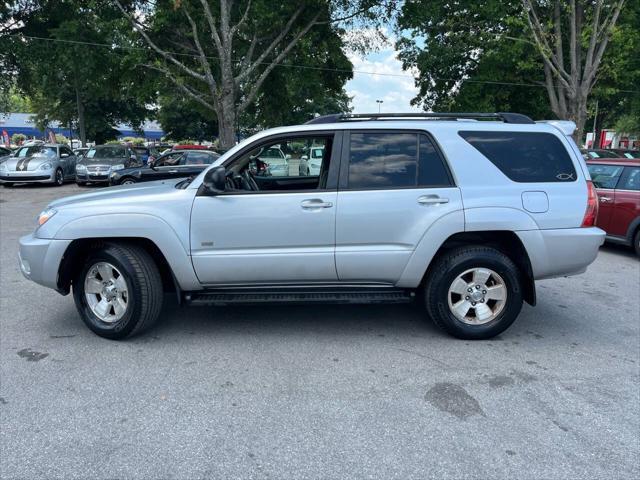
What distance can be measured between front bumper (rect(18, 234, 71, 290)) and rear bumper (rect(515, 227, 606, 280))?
3950mm

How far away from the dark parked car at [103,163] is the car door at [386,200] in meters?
15.9

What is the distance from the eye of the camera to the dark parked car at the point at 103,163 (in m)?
18.1

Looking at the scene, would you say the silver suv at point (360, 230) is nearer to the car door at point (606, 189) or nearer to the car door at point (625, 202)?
the car door at point (625, 202)

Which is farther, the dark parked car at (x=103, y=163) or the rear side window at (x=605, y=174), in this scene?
the dark parked car at (x=103, y=163)

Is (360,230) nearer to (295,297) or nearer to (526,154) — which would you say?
(295,297)

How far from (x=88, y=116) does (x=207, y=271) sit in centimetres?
3723

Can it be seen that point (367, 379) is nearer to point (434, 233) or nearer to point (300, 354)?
point (300, 354)

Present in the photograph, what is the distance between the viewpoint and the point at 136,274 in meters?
4.15

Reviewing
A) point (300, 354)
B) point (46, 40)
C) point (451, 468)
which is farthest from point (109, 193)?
point (46, 40)

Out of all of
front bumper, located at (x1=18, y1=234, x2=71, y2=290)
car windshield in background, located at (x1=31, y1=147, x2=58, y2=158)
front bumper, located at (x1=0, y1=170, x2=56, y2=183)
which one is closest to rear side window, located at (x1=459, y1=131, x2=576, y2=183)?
front bumper, located at (x1=18, y1=234, x2=71, y2=290)

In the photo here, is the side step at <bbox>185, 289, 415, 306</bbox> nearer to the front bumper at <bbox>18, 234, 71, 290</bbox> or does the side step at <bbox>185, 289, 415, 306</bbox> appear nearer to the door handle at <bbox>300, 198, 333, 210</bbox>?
the door handle at <bbox>300, 198, 333, 210</bbox>

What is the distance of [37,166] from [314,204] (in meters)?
17.5

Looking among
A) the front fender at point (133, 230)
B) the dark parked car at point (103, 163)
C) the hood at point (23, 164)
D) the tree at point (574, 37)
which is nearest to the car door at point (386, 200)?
the front fender at point (133, 230)

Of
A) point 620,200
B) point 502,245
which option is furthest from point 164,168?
point 502,245
